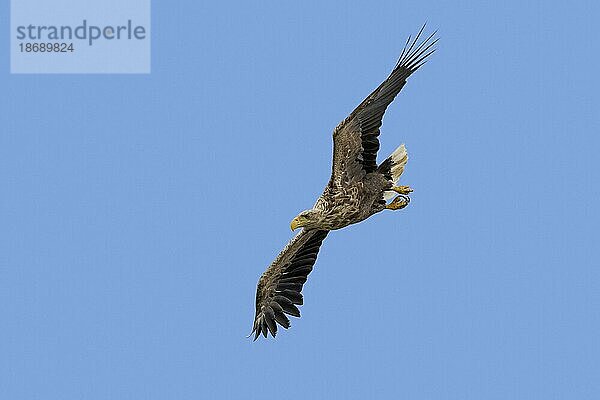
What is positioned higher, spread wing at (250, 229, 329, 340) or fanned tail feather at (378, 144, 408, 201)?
fanned tail feather at (378, 144, 408, 201)

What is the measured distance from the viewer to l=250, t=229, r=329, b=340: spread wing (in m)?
16.8

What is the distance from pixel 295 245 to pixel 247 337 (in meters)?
1.56

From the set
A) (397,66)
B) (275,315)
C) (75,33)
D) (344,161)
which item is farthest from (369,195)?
(75,33)

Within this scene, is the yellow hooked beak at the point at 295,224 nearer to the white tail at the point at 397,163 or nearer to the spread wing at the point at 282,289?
the white tail at the point at 397,163

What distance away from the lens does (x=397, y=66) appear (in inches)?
579

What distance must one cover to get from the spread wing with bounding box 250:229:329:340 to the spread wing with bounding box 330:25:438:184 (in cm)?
214

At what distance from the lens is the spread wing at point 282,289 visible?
659 inches

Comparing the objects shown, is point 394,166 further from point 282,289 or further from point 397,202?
point 282,289

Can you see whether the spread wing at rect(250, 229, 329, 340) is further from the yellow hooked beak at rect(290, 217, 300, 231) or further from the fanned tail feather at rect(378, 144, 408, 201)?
the yellow hooked beak at rect(290, 217, 300, 231)

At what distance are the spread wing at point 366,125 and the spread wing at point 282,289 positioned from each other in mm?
2138

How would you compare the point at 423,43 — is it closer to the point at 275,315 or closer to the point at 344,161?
the point at 344,161

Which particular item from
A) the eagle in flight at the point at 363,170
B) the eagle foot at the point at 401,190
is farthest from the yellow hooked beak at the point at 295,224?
the eagle foot at the point at 401,190

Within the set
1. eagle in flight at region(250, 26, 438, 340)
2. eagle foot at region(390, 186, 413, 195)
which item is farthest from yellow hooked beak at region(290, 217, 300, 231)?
eagle foot at region(390, 186, 413, 195)

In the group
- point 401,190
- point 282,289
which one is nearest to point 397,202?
point 401,190
